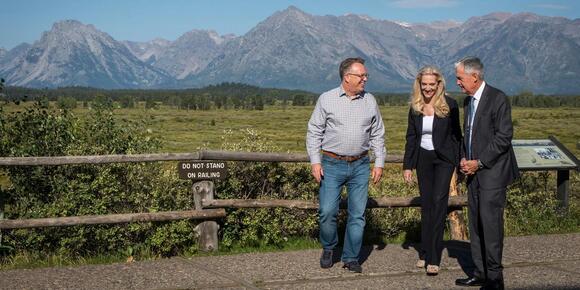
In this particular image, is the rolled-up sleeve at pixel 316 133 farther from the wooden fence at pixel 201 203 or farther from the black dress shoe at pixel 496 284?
the black dress shoe at pixel 496 284

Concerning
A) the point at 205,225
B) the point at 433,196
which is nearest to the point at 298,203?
the point at 205,225

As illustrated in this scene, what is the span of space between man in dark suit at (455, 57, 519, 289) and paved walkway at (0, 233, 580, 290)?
471 mm

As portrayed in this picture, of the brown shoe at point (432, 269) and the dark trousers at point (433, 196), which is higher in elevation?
the dark trousers at point (433, 196)

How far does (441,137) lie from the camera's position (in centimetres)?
671

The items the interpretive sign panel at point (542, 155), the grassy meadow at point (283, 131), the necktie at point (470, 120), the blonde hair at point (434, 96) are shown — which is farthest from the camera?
the grassy meadow at point (283, 131)

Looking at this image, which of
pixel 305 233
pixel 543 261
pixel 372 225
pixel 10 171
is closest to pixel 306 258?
pixel 305 233

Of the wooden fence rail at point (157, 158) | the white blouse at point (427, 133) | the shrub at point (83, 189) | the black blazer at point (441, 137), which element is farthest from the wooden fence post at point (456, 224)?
the shrub at point (83, 189)

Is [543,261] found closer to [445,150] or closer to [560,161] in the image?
[445,150]

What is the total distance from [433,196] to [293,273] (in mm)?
1567

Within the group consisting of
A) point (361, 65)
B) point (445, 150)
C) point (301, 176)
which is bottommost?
point (301, 176)

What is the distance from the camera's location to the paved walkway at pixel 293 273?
6461 millimetres

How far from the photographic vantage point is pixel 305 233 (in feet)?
29.1

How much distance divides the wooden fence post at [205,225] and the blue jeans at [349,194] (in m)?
1.52

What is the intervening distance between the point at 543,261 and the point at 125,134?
17.2 ft
